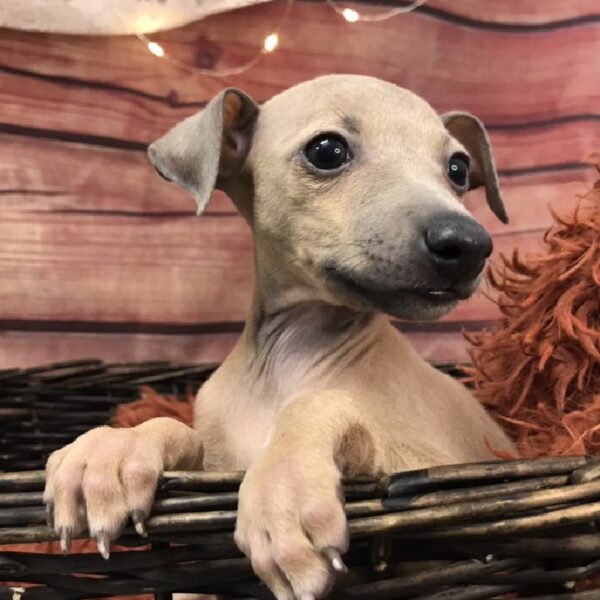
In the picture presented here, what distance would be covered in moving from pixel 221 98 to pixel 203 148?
112 millimetres

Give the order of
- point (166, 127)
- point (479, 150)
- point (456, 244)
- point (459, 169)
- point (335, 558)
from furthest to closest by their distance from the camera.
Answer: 1. point (166, 127)
2. point (479, 150)
3. point (459, 169)
4. point (456, 244)
5. point (335, 558)

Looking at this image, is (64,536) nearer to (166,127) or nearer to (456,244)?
(456,244)

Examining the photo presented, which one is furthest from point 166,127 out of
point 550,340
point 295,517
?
point 295,517

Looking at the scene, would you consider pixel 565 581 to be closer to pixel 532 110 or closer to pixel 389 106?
pixel 389 106

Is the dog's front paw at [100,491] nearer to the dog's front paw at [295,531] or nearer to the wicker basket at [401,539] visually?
the wicker basket at [401,539]

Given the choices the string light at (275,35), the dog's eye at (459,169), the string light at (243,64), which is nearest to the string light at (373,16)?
the string light at (275,35)

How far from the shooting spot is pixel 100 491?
903 mm

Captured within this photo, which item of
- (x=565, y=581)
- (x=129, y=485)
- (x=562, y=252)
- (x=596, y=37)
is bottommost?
(x=565, y=581)

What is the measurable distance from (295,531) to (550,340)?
0.91 m

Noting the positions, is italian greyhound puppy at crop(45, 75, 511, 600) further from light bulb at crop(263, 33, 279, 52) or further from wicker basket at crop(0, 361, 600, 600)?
light bulb at crop(263, 33, 279, 52)

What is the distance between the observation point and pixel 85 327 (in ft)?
8.02

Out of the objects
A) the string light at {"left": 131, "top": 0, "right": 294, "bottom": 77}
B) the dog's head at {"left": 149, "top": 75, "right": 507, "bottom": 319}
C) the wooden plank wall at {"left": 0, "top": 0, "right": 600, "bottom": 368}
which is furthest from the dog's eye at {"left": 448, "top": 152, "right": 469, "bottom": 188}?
the string light at {"left": 131, "top": 0, "right": 294, "bottom": 77}

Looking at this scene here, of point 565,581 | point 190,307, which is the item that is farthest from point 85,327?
point 565,581

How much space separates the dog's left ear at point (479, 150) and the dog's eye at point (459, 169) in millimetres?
222
